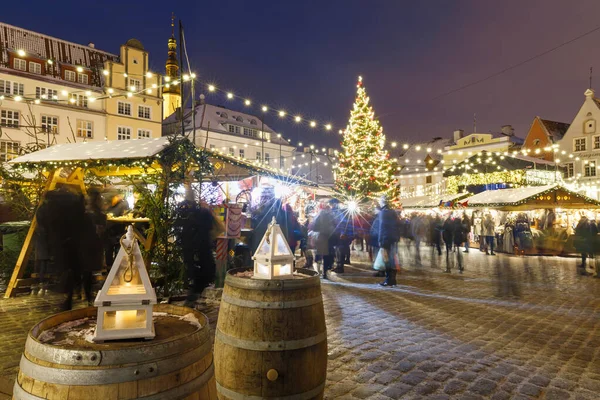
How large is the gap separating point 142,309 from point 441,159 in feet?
161

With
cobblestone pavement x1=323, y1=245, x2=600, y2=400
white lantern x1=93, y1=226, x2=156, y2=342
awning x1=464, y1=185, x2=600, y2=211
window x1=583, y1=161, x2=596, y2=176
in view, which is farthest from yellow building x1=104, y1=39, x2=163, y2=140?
window x1=583, y1=161, x2=596, y2=176

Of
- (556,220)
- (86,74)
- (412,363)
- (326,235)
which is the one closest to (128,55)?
(86,74)

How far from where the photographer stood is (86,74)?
1289 inches

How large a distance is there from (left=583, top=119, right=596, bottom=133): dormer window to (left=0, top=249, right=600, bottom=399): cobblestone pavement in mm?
30034

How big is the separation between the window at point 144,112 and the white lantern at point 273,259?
34.3 meters

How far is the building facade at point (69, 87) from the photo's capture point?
93.2ft

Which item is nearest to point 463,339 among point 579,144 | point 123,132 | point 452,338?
point 452,338

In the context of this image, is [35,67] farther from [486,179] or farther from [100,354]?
[100,354]

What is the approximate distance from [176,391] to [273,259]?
1.78 meters

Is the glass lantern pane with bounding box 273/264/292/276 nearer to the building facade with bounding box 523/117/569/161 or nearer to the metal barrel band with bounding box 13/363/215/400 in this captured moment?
the metal barrel band with bounding box 13/363/215/400

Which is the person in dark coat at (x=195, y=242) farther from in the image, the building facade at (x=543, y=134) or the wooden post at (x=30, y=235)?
the building facade at (x=543, y=134)

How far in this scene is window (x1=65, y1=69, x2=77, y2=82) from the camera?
31562mm

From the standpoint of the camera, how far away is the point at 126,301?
1798 mm

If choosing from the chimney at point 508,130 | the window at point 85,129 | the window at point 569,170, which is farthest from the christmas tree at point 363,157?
the chimney at point 508,130
